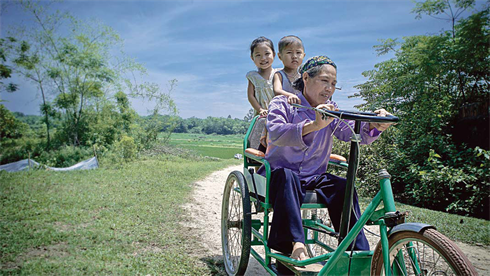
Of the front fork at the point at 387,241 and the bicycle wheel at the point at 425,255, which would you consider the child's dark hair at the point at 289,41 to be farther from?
the bicycle wheel at the point at 425,255

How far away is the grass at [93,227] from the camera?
134 inches

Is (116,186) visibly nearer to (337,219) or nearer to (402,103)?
(337,219)

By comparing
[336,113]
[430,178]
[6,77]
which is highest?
[6,77]

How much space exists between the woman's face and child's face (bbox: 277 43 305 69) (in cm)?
105

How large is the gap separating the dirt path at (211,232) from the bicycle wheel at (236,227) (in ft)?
0.95

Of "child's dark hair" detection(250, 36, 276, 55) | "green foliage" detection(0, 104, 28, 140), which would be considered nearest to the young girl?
"child's dark hair" detection(250, 36, 276, 55)

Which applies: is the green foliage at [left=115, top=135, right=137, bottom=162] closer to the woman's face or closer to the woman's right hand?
the woman's face

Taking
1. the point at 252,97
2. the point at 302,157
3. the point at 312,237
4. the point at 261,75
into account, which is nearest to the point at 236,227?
the point at 312,237

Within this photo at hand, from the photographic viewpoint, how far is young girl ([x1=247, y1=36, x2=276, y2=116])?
3691 millimetres

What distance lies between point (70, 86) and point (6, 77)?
267 centimetres

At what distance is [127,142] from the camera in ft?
45.1

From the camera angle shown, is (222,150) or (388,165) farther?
(222,150)

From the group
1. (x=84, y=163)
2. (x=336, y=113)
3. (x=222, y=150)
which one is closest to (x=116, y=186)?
(x=84, y=163)

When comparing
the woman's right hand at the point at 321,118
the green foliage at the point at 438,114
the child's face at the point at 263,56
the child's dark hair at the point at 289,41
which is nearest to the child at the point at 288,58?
the child's dark hair at the point at 289,41
